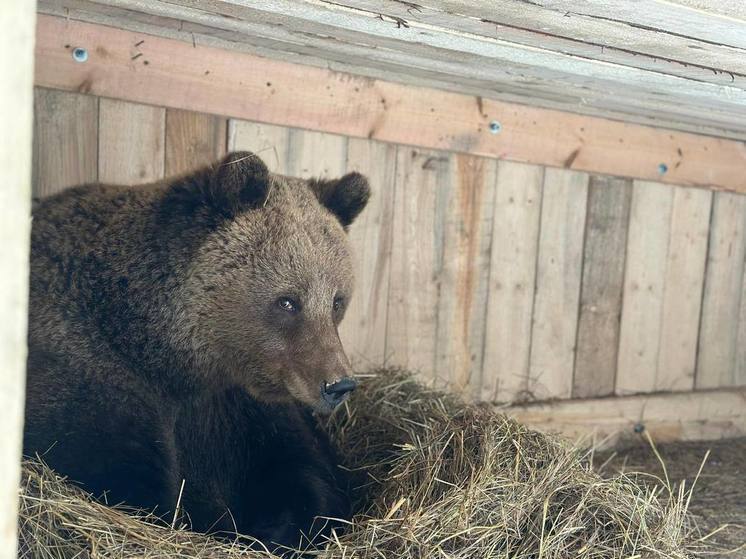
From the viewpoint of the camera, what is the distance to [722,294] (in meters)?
7.08

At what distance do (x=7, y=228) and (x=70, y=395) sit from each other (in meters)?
1.76

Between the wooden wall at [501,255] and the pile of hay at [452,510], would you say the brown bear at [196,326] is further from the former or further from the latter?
the wooden wall at [501,255]

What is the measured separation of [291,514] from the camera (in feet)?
12.7

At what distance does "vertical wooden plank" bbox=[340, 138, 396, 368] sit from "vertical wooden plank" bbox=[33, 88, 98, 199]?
1541mm

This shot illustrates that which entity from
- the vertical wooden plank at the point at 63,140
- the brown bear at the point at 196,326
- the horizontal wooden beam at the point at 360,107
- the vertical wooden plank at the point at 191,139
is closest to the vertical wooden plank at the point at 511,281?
the horizontal wooden beam at the point at 360,107

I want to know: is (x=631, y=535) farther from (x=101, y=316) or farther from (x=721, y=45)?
(x=101, y=316)

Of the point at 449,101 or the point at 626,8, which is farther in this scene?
the point at 449,101

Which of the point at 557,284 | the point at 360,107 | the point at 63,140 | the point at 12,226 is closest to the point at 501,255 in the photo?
the point at 557,284

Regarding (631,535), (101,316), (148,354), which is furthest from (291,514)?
(631,535)

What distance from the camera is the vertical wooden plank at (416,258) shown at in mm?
5594

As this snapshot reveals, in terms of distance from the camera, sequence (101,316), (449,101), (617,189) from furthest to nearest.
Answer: (617,189) → (449,101) → (101,316)

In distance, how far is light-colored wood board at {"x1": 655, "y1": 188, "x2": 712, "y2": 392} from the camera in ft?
22.1

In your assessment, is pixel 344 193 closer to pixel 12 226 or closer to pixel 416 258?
pixel 416 258

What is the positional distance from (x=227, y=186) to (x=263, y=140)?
1.33 meters
